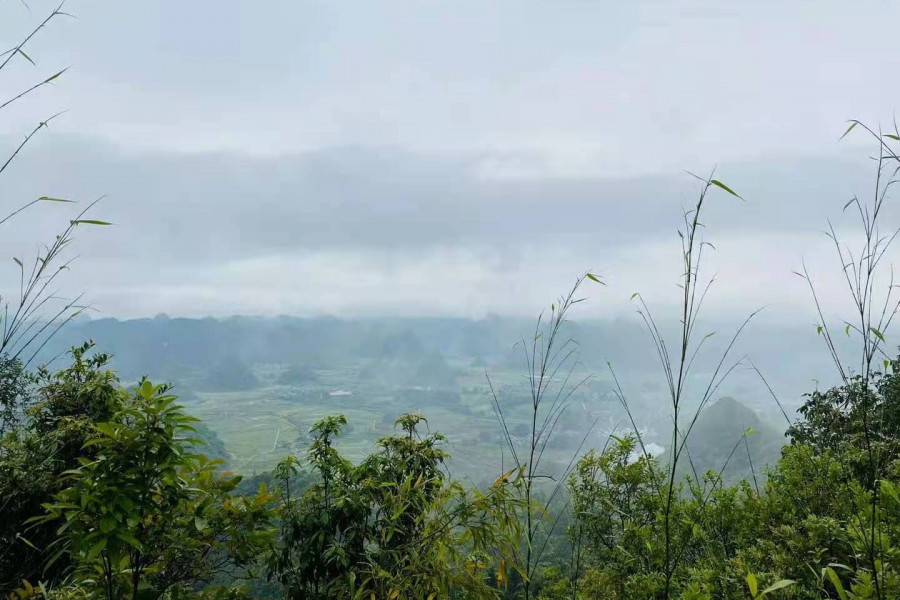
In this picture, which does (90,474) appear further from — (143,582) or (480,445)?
(480,445)

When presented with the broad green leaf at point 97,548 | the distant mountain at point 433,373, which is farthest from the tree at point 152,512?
the distant mountain at point 433,373

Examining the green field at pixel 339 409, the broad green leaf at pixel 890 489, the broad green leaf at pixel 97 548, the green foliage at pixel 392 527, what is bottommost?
the green field at pixel 339 409

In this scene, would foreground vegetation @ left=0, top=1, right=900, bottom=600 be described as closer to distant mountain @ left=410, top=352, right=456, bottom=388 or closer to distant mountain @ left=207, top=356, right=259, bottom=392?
distant mountain @ left=207, top=356, right=259, bottom=392

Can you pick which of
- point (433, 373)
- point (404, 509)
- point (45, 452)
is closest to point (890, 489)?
point (404, 509)

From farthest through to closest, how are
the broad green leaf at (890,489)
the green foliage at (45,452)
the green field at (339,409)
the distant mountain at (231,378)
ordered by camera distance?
1. the distant mountain at (231,378)
2. the green field at (339,409)
3. the green foliage at (45,452)
4. the broad green leaf at (890,489)

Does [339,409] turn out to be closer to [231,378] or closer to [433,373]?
[231,378]

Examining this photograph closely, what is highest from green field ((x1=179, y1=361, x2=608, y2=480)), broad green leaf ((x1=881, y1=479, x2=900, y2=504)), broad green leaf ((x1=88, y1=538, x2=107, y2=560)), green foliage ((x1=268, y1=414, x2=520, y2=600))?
broad green leaf ((x1=881, y1=479, x2=900, y2=504))

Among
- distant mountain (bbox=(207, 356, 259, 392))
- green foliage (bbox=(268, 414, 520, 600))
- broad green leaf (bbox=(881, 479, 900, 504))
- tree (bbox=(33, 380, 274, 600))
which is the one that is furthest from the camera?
distant mountain (bbox=(207, 356, 259, 392))

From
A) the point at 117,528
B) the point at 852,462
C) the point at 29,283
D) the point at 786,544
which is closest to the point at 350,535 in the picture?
the point at 117,528

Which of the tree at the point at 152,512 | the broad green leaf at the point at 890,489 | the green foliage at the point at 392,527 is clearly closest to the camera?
the broad green leaf at the point at 890,489

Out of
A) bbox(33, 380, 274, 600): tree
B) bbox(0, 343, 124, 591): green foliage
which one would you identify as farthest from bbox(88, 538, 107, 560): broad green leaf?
bbox(0, 343, 124, 591): green foliage

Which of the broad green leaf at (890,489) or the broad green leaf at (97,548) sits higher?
the broad green leaf at (890,489)

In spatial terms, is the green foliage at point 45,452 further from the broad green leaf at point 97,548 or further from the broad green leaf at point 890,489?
the broad green leaf at point 890,489

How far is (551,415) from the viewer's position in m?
1.65
